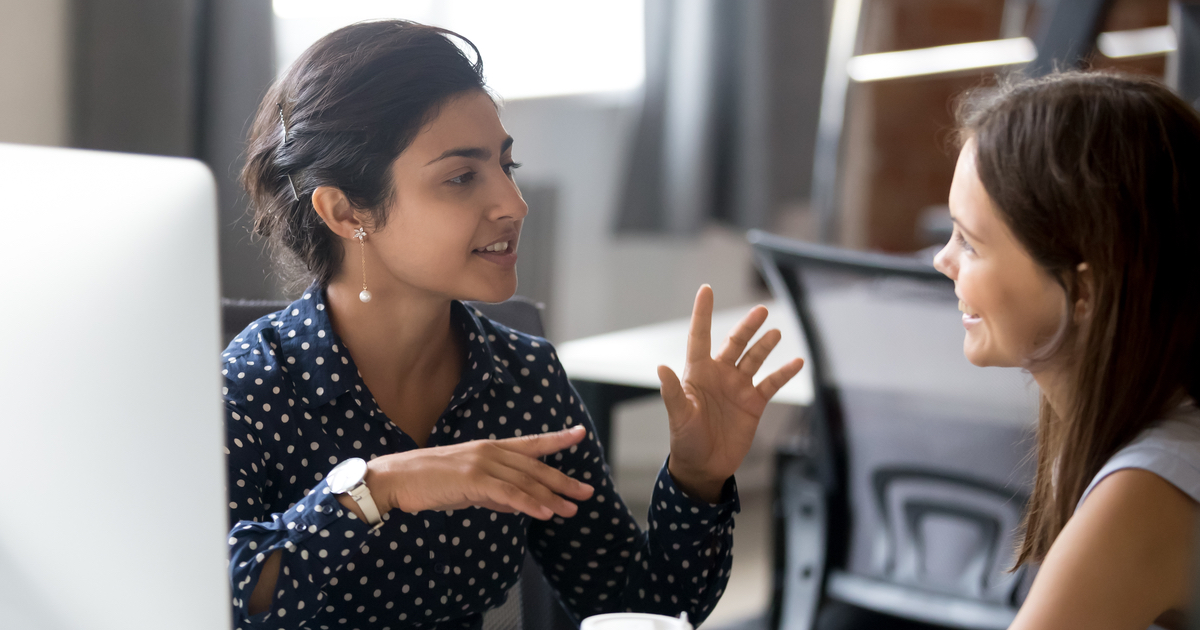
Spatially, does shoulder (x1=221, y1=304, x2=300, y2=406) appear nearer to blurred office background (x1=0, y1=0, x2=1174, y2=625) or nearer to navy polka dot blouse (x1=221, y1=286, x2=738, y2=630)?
navy polka dot blouse (x1=221, y1=286, x2=738, y2=630)

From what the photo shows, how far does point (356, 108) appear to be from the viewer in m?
0.93

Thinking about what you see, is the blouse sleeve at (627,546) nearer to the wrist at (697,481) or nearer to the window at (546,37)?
the wrist at (697,481)

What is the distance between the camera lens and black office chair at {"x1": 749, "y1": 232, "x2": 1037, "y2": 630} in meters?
1.42

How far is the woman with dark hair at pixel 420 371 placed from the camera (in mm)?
905

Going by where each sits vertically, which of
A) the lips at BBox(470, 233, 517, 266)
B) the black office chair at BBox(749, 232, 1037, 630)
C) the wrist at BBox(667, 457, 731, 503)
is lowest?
the black office chair at BBox(749, 232, 1037, 630)

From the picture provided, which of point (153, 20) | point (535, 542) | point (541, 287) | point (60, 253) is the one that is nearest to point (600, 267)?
point (541, 287)

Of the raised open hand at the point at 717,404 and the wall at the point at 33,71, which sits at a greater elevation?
the wall at the point at 33,71

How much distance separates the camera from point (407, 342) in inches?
39.6

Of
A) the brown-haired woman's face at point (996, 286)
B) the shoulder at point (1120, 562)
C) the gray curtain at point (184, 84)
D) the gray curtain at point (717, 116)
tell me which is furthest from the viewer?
the gray curtain at point (717, 116)

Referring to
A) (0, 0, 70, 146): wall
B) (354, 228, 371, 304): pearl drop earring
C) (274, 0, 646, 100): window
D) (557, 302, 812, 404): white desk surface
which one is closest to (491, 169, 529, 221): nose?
(354, 228, 371, 304): pearl drop earring

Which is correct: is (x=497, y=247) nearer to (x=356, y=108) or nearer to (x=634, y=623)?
(x=356, y=108)

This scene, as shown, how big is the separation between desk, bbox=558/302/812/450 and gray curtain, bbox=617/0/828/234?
1.08m

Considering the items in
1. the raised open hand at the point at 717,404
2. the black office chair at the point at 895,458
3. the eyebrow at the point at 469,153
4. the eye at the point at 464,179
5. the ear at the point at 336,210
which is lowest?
the black office chair at the point at 895,458

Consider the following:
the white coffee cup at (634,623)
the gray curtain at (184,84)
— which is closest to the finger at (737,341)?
the white coffee cup at (634,623)
